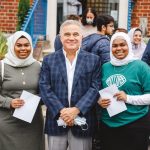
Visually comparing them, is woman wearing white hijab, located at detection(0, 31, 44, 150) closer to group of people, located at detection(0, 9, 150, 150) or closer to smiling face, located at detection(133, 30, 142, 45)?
group of people, located at detection(0, 9, 150, 150)

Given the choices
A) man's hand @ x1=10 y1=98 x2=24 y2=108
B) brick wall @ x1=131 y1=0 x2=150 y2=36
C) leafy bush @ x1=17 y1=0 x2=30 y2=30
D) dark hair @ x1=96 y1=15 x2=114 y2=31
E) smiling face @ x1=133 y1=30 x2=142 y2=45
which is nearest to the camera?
man's hand @ x1=10 y1=98 x2=24 y2=108

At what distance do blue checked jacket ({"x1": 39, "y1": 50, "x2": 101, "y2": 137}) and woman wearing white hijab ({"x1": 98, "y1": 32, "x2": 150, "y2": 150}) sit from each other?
138 mm

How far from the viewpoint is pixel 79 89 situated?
15.0ft

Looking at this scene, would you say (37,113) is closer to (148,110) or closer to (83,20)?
(148,110)

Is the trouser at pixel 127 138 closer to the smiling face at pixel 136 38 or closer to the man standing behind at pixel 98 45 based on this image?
the man standing behind at pixel 98 45

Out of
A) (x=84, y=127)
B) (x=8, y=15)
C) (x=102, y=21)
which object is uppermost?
(x=8, y=15)

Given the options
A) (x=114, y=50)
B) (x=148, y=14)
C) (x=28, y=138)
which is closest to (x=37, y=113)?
(x=28, y=138)

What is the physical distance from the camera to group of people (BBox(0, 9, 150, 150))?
457 cm

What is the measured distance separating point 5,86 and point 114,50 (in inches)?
45.4

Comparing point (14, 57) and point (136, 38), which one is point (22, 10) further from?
point (14, 57)

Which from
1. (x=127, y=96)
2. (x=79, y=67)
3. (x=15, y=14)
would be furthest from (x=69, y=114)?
(x=15, y=14)

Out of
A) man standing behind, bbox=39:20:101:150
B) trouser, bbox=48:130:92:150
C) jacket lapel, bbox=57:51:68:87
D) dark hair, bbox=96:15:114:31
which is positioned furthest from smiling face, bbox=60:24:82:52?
dark hair, bbox=96:15:114:31

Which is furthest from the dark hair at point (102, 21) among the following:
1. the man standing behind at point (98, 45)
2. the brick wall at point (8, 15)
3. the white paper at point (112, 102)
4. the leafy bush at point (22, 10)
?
the brick wall at point (8, 15)

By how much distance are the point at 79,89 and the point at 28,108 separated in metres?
0.59
